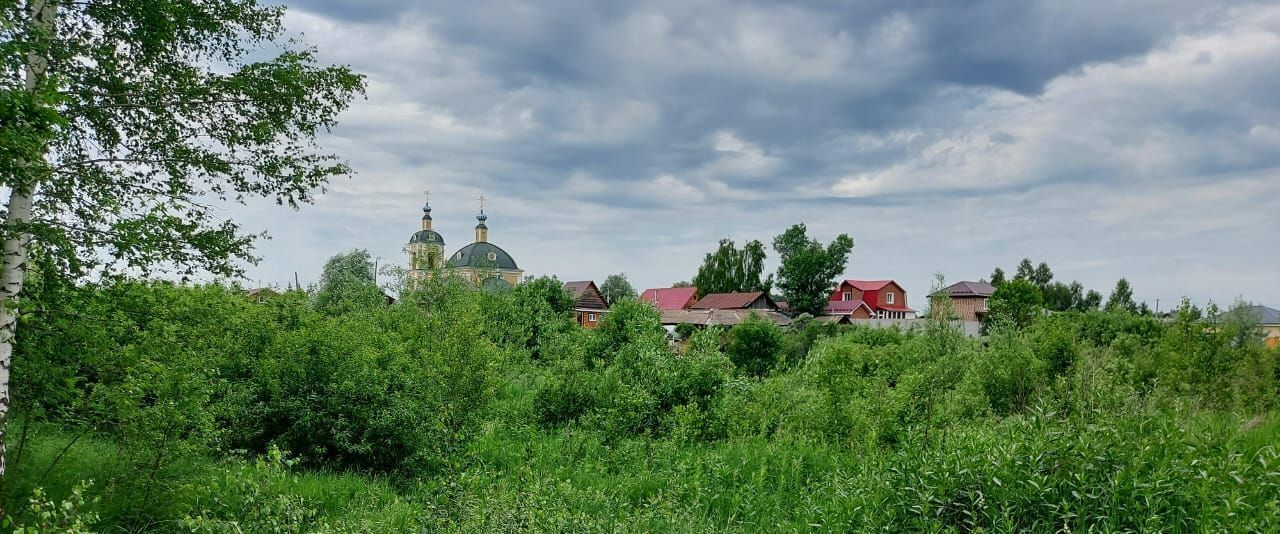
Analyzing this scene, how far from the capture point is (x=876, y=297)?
58.0 meters

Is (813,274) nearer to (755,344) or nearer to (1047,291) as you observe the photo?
(1047,291)

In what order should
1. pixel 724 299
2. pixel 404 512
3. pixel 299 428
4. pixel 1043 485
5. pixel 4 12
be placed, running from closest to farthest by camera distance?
1. pixel 1043 485
2. pixel 4 12
3. pixel 404 512
4. pixel 299 428
5. pixel 724 299

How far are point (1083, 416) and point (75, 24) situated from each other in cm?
920

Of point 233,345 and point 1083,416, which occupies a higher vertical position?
point 233,345

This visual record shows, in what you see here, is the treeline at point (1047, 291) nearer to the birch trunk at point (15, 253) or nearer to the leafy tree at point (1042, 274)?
the leafy tree at point (1042, 274)

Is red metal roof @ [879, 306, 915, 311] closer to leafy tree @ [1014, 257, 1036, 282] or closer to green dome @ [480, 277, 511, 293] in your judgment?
leafy tree @ [1014, 257, 1036, 282]

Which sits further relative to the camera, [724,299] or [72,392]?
[724,299]

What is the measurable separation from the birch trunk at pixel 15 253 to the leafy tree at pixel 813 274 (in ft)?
143

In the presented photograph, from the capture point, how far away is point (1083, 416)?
553 cm

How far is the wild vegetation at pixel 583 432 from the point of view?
185 inches

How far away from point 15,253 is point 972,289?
53.1 m

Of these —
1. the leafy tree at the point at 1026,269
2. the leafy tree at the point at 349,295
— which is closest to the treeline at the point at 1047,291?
the leafy tree at the point at 1026,269

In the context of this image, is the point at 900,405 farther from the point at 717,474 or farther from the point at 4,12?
the point at 4,12

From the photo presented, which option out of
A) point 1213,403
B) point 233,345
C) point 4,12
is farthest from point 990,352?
point 4,12
